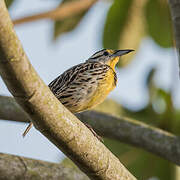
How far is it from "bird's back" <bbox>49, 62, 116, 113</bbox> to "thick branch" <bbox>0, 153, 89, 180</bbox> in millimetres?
743

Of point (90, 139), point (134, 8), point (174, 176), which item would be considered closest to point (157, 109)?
point (174, 176)

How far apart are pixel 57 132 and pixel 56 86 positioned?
75.2 inches

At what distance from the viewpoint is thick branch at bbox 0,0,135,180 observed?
2.44 m

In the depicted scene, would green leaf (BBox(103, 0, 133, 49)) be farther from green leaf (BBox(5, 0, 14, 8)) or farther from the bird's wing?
green leaf (BBox(5, 0, 14, 8))

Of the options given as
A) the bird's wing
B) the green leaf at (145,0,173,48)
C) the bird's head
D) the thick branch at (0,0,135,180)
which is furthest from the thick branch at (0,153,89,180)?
the green leaf at (145,0,173,48)

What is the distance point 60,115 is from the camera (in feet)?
9.34

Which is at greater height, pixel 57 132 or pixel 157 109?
pixel 57 132

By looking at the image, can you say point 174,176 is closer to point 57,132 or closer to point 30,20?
Answer: point 30,20

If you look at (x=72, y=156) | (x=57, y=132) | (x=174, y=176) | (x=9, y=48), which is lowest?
(x=174, y=176)

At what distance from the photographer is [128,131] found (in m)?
4.88

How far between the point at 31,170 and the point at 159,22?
264 centimetres

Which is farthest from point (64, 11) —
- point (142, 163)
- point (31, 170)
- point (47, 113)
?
point (47, 113)

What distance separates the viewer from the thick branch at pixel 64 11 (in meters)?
5.38

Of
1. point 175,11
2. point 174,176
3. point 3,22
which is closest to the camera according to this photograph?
point 3,22
